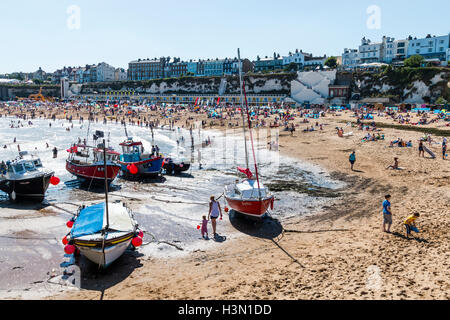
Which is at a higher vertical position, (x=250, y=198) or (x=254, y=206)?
(x=250, y=198)

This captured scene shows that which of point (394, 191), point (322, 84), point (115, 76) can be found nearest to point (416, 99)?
point (322, 84)

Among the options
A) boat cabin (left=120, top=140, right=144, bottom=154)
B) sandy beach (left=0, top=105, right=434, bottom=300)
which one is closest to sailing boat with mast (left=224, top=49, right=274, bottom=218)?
sandy beach (left=0, top=105, right=434, bottom=300)

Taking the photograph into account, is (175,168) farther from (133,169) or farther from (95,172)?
(95,172)

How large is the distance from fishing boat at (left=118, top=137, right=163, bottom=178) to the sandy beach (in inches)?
462

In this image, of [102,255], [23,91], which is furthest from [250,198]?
[23,91]

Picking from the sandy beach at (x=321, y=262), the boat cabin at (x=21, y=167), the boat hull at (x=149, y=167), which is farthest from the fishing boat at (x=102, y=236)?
the boat hull at (x=149, y=167)

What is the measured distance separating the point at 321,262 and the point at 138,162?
57.7 ft

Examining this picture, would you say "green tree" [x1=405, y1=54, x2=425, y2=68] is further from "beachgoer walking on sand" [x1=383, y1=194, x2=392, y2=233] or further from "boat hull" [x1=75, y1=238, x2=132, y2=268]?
"boat hull" [x1=75, y1=238, x2=132, y2=268]

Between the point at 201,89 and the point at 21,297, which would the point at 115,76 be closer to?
the point at 201,89

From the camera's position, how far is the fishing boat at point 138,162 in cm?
2491

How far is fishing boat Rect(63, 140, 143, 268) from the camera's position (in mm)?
10734

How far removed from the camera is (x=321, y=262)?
1033cm
